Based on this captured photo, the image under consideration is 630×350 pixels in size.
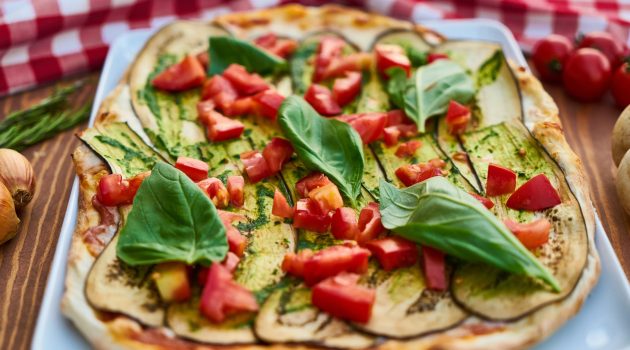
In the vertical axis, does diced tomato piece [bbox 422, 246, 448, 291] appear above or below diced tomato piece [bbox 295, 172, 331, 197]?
above

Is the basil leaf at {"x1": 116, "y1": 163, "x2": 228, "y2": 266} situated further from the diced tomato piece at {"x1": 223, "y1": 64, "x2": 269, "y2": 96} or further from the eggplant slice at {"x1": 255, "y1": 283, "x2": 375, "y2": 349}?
the diced tomato piece at {"x1": 223, "y1": 64, "x2": 269, "y2": 96}

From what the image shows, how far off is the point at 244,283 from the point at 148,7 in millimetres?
4224

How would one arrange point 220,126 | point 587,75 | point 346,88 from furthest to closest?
point 587,75
point 346,88
point 220,126

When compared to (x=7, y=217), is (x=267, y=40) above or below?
above

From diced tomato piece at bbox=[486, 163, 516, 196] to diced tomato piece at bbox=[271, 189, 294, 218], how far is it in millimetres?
1285

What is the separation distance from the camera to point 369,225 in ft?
14.0

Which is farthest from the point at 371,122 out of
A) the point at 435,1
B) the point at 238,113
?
the point at 435,1

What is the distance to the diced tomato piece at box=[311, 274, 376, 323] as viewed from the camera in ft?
12.2

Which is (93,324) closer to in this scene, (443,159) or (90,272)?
(90,272)

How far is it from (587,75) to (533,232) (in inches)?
106

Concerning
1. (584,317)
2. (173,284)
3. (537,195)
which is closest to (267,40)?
(537,195)

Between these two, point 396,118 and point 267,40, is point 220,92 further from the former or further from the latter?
point 396,118

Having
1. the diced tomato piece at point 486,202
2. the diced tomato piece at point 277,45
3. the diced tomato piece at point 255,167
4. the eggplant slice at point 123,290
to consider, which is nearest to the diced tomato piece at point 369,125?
the diced tomato piece at point 255,167

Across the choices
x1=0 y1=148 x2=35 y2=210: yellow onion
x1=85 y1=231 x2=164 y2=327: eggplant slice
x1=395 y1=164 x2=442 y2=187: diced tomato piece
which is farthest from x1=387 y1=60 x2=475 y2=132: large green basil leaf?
x1=0 y1=148 x2=35 y2=210: yellow onion
